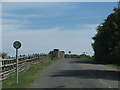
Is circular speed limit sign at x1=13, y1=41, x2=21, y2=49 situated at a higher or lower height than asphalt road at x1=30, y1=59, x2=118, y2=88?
higher

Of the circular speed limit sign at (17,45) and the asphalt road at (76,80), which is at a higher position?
the circular speed limit sign at (17,45)

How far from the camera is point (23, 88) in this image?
16.9 meters

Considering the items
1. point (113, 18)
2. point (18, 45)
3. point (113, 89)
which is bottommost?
point (113, 89)

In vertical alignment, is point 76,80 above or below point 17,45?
below

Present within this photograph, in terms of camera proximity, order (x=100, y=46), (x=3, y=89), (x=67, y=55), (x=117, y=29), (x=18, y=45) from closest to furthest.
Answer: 1. (x=3, y=89)
2. (x=18, y=45)
3. (x=117, y=29)
4. (x=100, y=46)
5. (x=67, y=55)

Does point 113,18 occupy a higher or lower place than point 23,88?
higher

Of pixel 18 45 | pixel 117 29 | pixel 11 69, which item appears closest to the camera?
→ pixel 18 45

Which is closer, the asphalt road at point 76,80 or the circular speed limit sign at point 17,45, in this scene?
the asphalt road at point 76,80

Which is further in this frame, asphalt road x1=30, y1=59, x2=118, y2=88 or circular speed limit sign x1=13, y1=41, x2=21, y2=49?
circular speed limit sign x1=13, y1=41, x2=21, y2=49

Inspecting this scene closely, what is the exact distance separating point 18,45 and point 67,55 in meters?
97.9

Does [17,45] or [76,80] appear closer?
[17,45]

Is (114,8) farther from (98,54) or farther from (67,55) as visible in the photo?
(67,55)

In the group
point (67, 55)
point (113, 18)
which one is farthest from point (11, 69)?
point (67, 55)

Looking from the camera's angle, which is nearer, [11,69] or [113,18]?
[11,69]
